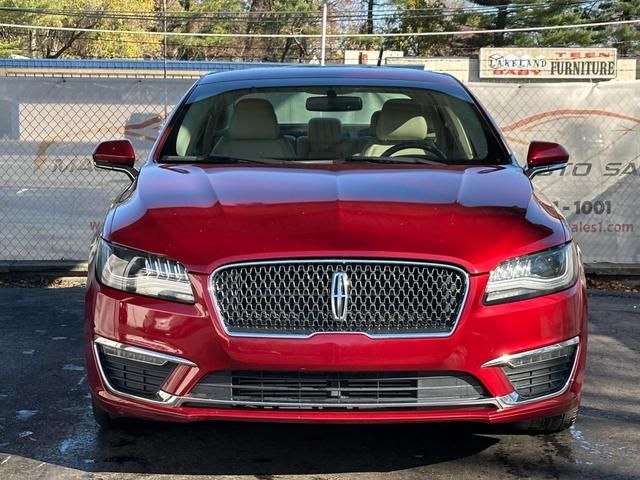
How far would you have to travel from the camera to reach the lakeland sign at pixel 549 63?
131 ft

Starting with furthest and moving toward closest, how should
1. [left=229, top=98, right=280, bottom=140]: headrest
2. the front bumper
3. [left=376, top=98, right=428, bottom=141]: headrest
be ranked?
[left=376, top=98, right=428, bottom=141]: headrest, [left=229, top=98, right=280, bottom=140]: headrest, the front bumper

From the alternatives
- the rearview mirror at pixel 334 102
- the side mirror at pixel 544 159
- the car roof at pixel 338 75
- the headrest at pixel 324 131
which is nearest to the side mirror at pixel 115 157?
the car roof at pixel 338 75

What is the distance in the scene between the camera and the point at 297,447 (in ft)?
12.8

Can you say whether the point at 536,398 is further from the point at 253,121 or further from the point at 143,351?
the point at 253,121

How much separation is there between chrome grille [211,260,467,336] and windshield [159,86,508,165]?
4.34 feet

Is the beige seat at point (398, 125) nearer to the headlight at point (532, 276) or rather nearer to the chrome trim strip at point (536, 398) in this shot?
the headlight at point (532, 276)

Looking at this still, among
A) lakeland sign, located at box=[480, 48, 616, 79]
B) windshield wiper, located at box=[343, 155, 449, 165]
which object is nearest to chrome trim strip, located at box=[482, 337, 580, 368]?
windshield wiper, located at box=[343, 155, 449, 165]

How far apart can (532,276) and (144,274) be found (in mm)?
1465

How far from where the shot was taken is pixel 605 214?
8.02 meters

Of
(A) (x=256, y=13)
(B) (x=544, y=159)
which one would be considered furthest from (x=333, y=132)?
(A) (x=256, y=13)

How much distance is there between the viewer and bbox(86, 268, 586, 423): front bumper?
3150 millimetres

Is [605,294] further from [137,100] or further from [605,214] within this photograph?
[137,100]

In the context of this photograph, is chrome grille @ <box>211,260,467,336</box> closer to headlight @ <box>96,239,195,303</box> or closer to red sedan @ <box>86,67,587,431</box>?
red sedan @ <box>86,67,587,431</box>

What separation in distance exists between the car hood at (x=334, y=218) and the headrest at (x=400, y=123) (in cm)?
83
